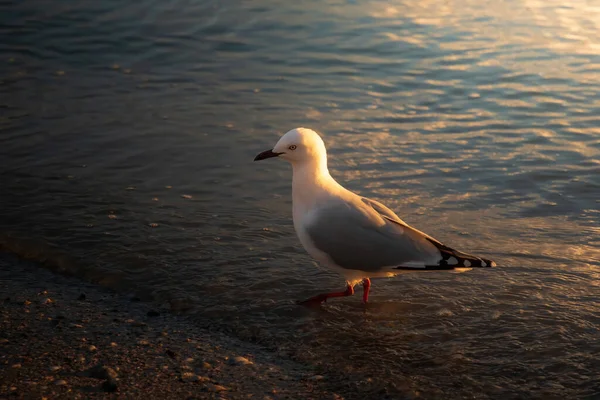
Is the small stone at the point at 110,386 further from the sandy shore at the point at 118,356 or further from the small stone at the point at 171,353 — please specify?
the small stone at the point at 171,353

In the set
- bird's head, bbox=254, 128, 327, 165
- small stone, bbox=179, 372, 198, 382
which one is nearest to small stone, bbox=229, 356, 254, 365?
small stone, bbox=179, 372, 198, 382

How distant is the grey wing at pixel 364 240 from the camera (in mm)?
6664

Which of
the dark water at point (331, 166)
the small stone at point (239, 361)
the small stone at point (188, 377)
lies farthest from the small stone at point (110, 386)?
the dark water at point (331, 166)

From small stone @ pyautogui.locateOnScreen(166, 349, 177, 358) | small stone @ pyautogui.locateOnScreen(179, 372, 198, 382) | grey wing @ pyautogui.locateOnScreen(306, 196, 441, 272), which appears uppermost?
grey wing @ pyautogui.locateOnScreen(306, 196, 441, 272)

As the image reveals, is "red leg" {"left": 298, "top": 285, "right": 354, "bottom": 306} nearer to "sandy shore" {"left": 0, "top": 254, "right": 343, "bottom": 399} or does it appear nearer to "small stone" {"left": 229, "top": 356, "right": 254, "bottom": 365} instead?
"sandy shore" {"left": 0, "top": 254, "right": 343, "bottom": 399}

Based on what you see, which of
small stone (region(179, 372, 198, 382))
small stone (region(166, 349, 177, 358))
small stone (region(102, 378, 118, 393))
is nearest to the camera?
small stone (region(102, 378, 118, 393))

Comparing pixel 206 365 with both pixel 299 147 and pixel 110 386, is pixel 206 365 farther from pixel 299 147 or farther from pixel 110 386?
pixel 299 147

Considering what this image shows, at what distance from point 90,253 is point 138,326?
160 centimetres

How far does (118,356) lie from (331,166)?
15.3ft

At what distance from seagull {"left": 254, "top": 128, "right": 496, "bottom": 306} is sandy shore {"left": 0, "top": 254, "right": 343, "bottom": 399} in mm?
1088

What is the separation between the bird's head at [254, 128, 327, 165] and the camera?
6867 millimetres

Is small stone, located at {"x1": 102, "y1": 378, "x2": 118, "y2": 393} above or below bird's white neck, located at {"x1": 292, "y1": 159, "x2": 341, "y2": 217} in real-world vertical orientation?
below

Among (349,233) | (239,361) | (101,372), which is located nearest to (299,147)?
(349,233)

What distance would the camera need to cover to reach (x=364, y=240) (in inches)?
263
